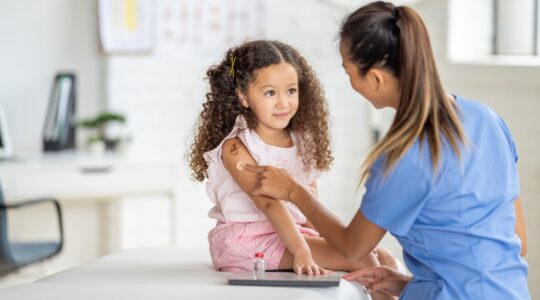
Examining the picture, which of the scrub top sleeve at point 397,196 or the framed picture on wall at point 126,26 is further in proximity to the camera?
the framed picture on wall at point 126,26

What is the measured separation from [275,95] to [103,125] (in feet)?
7.50

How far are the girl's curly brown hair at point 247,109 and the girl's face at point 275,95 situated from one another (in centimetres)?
2

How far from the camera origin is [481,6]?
4035 millimetres

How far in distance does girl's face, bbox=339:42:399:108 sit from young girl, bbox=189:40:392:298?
40cm

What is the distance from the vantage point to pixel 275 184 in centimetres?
214

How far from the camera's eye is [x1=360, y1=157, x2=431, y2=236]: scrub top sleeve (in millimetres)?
1785

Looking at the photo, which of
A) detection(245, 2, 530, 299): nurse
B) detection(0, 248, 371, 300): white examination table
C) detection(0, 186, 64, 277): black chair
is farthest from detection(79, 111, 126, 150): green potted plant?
detection(245, 2, 530, 299): nurse

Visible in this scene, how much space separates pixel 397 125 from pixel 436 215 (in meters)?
0.19

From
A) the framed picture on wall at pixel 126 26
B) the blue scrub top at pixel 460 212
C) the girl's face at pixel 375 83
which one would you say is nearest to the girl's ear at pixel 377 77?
the girl's face at pixel 375 83

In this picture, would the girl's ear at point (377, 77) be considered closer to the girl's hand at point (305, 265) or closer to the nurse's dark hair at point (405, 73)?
the nurse's dark hair at point (405, 73)

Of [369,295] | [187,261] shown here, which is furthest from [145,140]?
[369,295]

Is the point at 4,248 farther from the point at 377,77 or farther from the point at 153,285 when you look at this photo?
the point at 377,77

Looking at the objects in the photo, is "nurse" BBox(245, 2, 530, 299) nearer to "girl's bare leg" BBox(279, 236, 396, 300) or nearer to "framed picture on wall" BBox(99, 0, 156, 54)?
"girl's bare leg" BBox(279, 236, 396, 300)

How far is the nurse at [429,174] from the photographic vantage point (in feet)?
5.88
